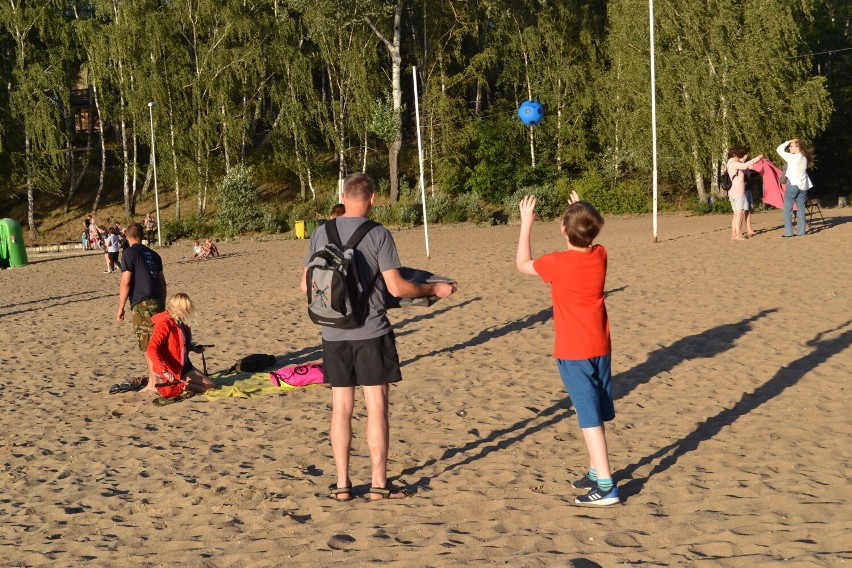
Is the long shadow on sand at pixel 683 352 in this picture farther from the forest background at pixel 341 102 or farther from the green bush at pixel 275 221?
the green bush at pixel 275 221

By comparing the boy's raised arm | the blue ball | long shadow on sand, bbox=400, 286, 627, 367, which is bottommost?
long shadow on sand, bbox=400, 286, 627, 367

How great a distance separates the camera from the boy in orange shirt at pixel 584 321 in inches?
215

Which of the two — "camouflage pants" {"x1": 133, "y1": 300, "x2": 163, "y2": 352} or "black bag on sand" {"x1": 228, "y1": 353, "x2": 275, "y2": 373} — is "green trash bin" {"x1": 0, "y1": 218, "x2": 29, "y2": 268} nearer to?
"black bag on sand" {"x1": 228, "y1": 353, "x2": 275, "y2": 373}

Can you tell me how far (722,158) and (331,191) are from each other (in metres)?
20.3

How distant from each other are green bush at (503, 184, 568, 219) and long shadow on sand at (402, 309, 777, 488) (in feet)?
89.8

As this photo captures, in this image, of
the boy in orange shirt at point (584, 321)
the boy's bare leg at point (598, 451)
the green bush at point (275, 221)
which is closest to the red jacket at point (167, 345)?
the boy in orange shirt at point (584, 321)

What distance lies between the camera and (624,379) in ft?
30.0

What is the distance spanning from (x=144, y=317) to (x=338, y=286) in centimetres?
492

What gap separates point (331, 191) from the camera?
47781mm

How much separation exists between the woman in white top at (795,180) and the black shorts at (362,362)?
14.2 meters

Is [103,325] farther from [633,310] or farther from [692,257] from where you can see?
[692,257]

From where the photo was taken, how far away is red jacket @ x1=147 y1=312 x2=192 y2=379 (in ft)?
30.4

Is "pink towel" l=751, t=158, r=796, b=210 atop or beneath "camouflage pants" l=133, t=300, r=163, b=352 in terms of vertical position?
atop

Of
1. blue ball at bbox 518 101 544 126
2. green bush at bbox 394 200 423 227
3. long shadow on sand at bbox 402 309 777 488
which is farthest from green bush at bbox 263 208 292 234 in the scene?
long shadow on sand at bbox 402 309 777 488
